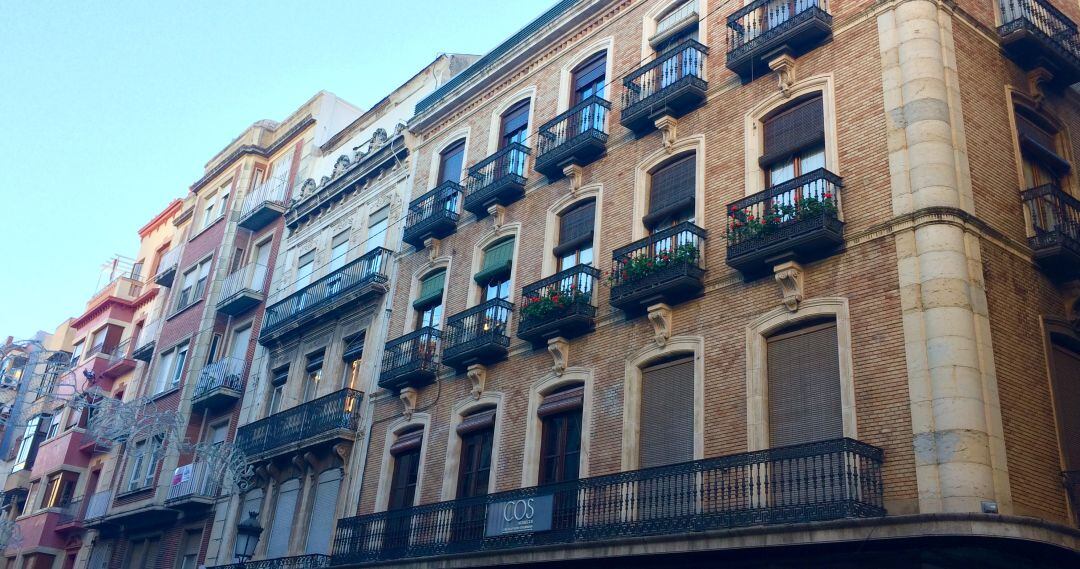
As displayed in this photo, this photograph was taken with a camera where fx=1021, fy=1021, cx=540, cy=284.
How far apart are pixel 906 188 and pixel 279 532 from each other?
57.1 ft

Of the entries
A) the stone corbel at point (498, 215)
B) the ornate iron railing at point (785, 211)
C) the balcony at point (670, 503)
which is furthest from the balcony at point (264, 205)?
the ornate iron railing at point (785, 211)

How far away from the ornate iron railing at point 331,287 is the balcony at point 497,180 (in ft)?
10.7

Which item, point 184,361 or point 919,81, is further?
point 184,361

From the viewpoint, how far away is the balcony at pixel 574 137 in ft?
66.7

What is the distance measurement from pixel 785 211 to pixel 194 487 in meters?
19.7

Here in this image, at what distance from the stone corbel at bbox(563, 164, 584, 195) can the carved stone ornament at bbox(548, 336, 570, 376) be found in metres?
3.43


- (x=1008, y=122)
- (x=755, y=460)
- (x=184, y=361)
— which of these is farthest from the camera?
(x=184, y=361)

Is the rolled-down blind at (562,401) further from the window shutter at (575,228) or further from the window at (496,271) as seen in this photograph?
the window at (496,271)

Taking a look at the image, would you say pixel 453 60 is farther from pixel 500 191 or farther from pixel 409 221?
pixel 500 191

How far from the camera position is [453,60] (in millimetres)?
28859

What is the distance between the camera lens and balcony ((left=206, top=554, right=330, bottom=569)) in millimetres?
22078

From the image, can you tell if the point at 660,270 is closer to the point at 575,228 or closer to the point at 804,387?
the point at 804,387

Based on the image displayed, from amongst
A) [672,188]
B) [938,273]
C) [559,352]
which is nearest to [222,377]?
[559,352]

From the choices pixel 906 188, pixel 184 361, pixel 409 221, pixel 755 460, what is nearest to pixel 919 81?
pixel 906 188
